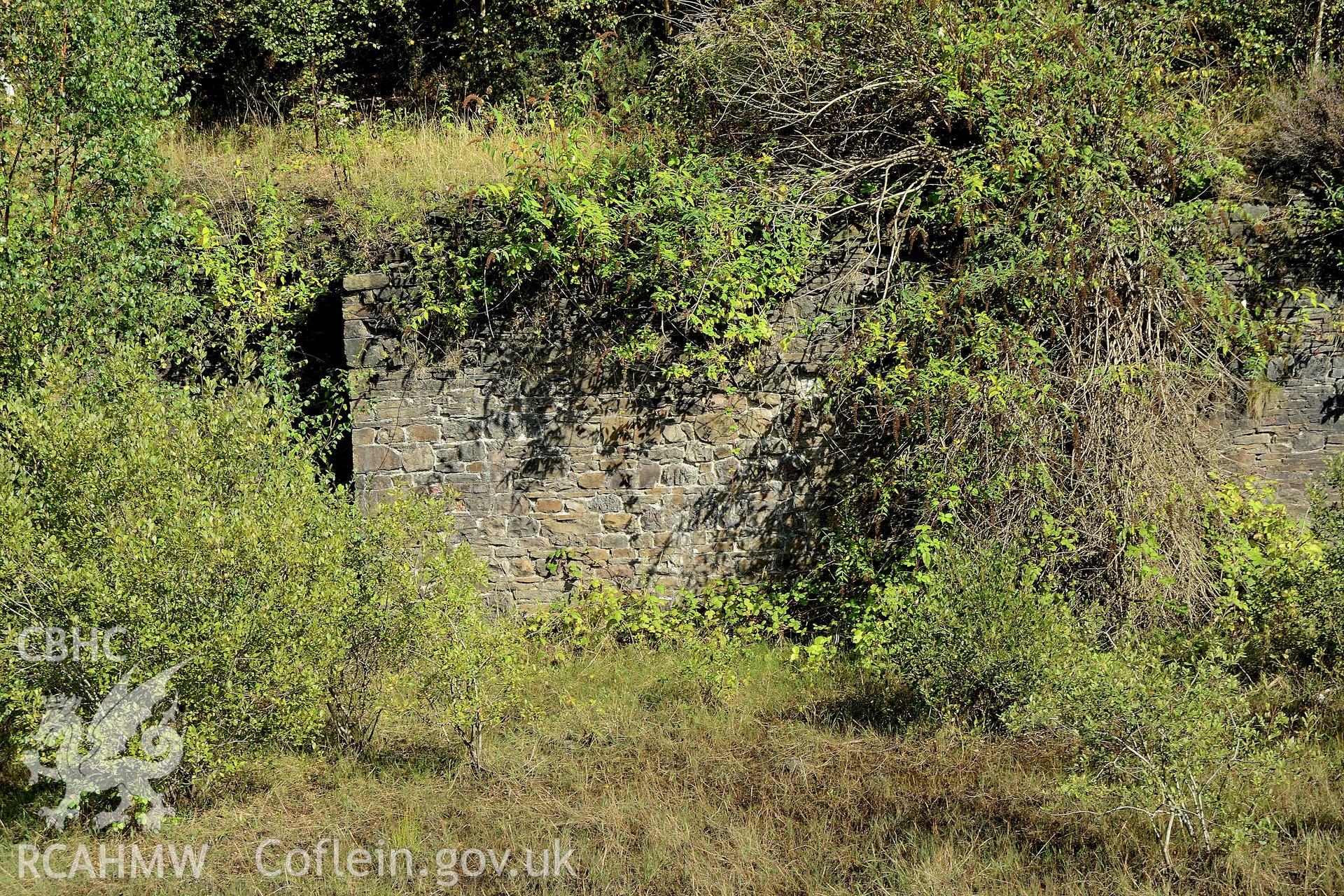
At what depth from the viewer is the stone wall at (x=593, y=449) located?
6.77 meters

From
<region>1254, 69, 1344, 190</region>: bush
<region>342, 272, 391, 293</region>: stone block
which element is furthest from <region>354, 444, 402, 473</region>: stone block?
<region>1254, 69, 1344, 190</region>: bush

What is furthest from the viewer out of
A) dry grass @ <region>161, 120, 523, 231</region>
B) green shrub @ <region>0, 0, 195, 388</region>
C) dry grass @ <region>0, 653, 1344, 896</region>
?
dry grass @ <region>161, 120, 523, 231</region>

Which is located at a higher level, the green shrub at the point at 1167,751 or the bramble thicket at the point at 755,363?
the bramble thicket at the point at 755,363

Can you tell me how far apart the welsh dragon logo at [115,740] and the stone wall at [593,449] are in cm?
245

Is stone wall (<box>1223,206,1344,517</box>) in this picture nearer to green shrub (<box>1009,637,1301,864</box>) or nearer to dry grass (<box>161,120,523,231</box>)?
green shrub (<box>1009,637,1301,864</box>)

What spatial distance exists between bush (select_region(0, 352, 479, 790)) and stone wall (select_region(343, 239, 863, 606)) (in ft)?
5.16

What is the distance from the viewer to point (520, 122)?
10.9m

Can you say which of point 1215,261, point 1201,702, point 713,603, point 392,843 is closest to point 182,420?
point 392,843

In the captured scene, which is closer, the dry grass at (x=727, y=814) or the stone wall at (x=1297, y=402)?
Answer: the dry grass at (x=727, y=814)

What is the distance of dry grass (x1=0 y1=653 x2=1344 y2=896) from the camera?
406 cm

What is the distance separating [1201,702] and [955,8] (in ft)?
16.6
